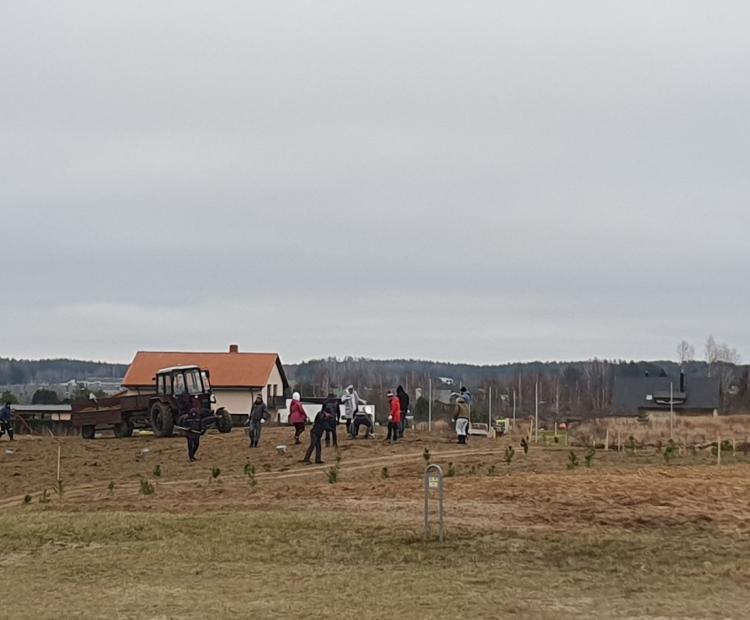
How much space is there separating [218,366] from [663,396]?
91.7 feet

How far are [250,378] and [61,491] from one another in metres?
43.9

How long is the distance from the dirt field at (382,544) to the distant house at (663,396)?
47914 mm

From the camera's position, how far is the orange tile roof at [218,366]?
66.4 meters

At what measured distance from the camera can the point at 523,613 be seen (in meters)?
11.4

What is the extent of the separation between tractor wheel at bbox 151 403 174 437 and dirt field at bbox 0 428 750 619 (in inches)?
503

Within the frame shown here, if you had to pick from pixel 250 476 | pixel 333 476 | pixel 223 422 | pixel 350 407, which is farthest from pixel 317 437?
pixel 223 422

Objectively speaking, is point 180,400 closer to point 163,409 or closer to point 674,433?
point 163,409

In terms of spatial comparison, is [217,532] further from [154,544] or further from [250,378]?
[250,378]

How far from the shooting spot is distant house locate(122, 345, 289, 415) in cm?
6612

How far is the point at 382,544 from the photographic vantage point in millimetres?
15672

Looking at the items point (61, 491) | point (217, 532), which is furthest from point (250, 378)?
point (217, 532)

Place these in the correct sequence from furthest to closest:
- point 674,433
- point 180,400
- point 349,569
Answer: point 674,433, point 180,400, point 349,569

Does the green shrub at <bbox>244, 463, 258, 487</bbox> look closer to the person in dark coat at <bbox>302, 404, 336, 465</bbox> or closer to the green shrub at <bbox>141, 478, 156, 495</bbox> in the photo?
the green shrub at <bbox>141, 478, 156, 495</bbox>

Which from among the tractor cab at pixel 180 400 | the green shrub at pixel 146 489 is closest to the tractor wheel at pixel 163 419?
the tractor cab at pixel 180 400
